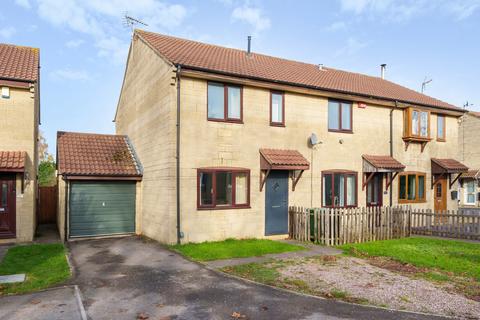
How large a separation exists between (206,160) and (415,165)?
460 inches

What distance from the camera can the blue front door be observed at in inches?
565

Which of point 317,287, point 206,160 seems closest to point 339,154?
point 206,160

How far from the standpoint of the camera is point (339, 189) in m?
16.3

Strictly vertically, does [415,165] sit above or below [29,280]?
above

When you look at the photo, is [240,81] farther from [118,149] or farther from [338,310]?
[338,310]

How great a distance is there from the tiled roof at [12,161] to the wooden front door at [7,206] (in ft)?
2.32

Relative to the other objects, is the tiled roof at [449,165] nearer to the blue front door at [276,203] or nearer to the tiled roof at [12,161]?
the blue front door at [276,203]

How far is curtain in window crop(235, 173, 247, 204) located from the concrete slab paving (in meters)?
7.18

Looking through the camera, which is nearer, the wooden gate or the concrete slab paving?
the concrete slab paving

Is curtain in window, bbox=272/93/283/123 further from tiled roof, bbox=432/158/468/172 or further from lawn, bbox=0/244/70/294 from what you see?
tiled roof, bbox=432/158/468/172

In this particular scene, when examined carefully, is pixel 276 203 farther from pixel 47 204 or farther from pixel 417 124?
pixel 47 204

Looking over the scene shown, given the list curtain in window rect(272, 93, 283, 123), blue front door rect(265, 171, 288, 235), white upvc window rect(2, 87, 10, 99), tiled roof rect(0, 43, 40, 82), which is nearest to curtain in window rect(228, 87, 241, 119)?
curtain in window rect(272, 93, 283, 123)

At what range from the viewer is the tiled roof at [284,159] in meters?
13.7

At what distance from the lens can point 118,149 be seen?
17.3 m
